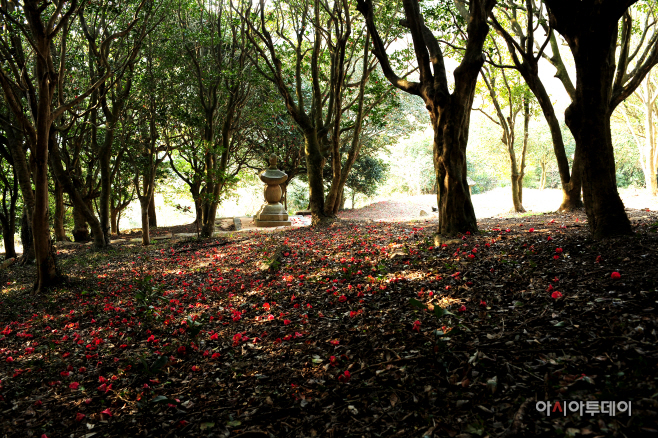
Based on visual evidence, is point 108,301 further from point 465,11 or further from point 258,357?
Result: point 465,11

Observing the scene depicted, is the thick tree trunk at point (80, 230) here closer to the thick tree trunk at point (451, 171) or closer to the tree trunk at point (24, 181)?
the tree trunk at point (24, 181)

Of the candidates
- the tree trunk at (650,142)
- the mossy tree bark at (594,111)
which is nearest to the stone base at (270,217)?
the mossy tree bark at (594,111)

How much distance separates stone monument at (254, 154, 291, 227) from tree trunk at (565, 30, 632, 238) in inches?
492

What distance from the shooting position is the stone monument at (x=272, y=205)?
16641 mm

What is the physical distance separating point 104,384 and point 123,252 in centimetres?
885

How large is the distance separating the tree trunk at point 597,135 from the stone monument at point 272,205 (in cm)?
1250

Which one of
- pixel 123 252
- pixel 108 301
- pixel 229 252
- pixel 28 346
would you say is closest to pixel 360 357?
pixel 28 346

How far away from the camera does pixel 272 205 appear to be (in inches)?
673

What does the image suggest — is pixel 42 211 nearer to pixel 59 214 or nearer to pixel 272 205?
pixel 59 214

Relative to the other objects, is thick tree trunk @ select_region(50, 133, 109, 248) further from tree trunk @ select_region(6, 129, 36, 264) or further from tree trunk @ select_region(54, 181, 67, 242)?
Result: tree trunk @ select_region(54, 181, 67, 242)

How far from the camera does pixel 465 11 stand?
9.14 metres

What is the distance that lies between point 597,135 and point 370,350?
3.97 m

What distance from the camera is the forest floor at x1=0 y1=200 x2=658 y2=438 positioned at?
2.54 metres

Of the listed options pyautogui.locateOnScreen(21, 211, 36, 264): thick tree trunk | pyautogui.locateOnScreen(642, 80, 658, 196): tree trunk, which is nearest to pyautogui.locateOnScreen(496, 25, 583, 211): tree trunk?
pyautogui.locateOnScreen(642, 80, 658, 196): tree trunk
